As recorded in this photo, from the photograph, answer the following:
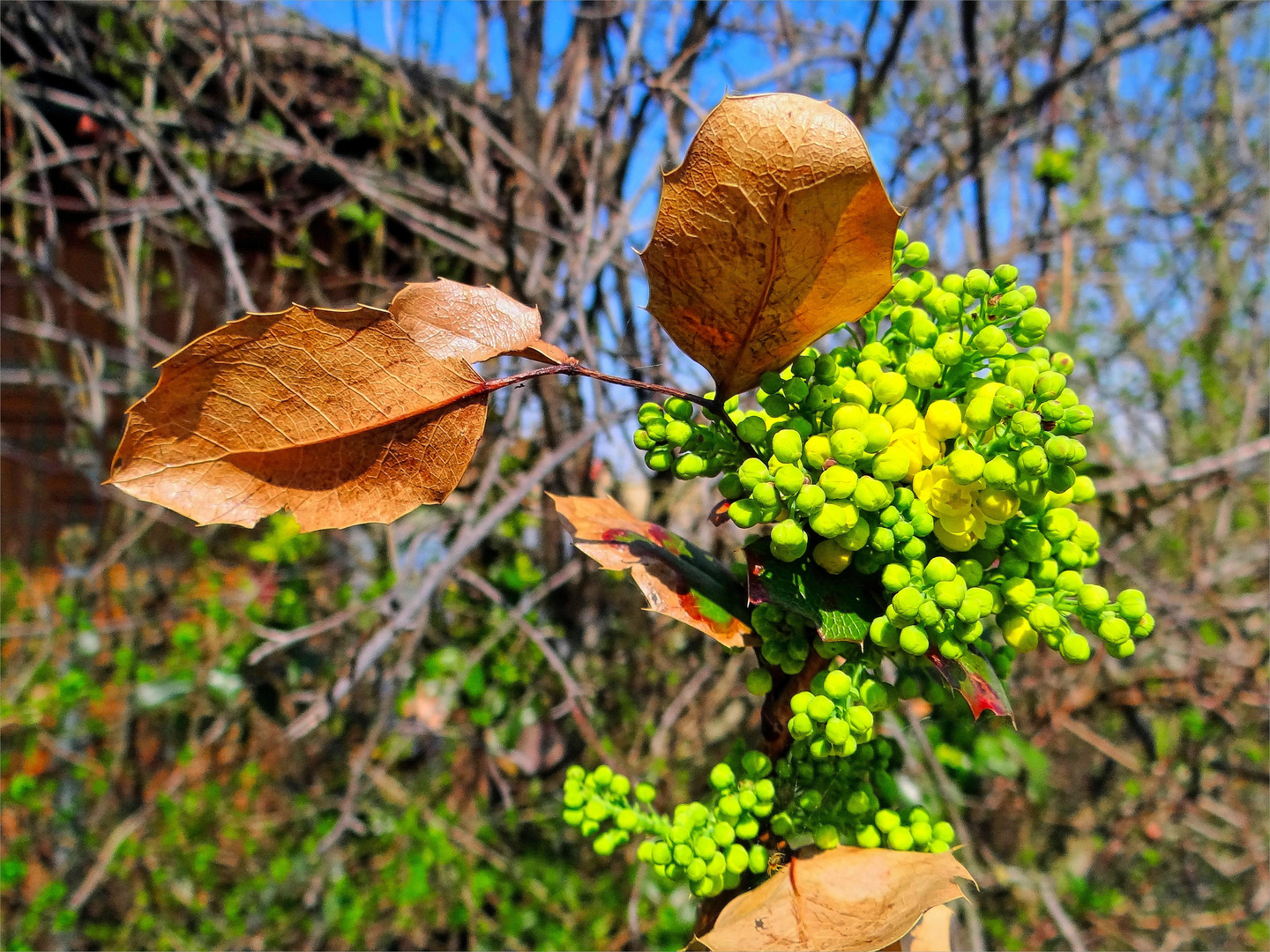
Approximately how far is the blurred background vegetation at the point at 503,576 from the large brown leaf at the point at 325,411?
3.41ft

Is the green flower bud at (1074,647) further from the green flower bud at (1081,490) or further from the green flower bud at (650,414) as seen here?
the green flower bud at (650,414)

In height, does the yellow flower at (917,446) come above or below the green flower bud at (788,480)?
above

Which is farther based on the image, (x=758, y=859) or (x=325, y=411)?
(x=758, y=859)

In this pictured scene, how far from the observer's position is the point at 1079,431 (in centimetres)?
44

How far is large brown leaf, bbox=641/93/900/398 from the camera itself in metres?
0.38

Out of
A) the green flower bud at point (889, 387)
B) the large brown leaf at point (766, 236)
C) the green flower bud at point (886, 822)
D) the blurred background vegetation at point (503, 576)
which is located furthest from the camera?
the blurred background vegetation at point (503, 576)

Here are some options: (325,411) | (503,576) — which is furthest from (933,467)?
(503,576)

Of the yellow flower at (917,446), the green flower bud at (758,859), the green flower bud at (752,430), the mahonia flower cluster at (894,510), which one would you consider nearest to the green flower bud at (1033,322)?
the mahonia flower cluster at (894,510)

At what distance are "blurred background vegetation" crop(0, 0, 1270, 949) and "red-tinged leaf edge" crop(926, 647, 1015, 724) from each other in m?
1.08

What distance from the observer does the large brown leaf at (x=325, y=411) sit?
398mm

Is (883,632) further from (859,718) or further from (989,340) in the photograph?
(989,340)

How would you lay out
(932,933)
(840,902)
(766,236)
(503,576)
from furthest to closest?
(503,576), (932,933), (840,902), (766,236)

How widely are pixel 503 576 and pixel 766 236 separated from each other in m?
1.83

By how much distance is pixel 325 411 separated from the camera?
42 cm
